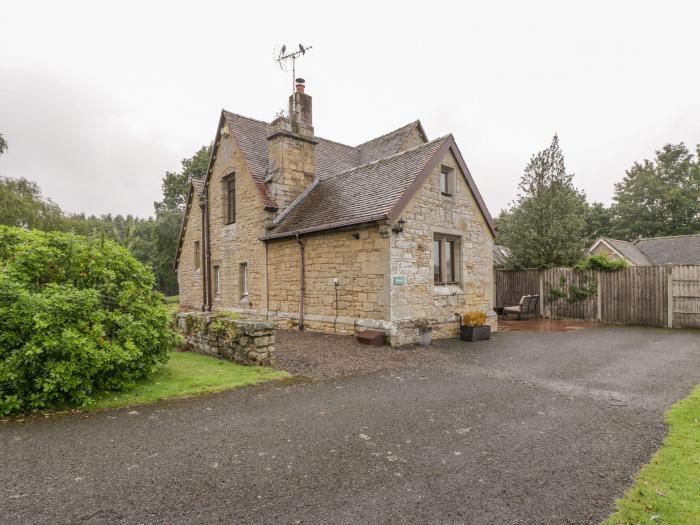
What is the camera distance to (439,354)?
9.73 meters

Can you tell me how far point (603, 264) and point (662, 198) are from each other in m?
37.9

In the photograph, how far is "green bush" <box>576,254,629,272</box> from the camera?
1588 centimetres

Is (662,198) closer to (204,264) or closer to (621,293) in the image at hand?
(621,293)

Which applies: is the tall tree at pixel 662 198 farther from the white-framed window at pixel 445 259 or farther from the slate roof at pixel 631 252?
the white-framed window at pixel 445 259

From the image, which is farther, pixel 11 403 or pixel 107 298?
pixel 107 298

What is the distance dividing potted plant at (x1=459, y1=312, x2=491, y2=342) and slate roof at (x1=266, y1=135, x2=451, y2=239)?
4.28m

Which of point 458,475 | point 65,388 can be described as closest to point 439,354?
point 458,475

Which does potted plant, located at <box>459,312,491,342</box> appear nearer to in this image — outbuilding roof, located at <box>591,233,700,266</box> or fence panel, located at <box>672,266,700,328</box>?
fence panel, located at <box>672,266,700,328</box>

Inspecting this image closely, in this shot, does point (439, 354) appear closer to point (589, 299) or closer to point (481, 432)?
point (481, 432)

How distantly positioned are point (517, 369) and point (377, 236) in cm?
496

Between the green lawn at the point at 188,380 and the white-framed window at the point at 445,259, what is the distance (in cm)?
677

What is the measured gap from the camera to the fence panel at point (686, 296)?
14.2 meters

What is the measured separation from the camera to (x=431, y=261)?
39.4 feet

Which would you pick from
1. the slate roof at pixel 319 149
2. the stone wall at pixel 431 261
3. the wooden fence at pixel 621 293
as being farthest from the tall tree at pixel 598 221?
the stone wall at pixel 431 261
